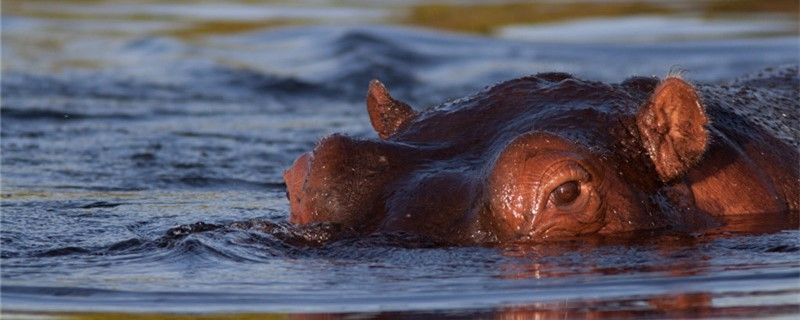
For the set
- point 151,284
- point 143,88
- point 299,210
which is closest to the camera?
point 151,284

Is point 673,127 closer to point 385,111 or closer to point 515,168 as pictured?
point 515,168

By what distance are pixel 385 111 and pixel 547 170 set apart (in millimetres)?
1325

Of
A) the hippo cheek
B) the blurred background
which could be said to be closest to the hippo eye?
the hippo cheek

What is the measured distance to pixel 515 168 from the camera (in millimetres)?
4918

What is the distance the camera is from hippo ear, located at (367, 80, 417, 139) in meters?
6.06

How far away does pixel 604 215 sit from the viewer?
516 centimetres

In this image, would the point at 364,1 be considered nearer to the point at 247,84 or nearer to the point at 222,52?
the point at 222,52

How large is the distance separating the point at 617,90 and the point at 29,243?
2.27m

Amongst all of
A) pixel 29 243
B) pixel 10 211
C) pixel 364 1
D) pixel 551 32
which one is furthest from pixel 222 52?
pixel 29 243

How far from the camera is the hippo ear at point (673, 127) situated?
532 centimetres

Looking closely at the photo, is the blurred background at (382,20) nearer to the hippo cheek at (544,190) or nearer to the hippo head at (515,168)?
the hippo head at (515,168)

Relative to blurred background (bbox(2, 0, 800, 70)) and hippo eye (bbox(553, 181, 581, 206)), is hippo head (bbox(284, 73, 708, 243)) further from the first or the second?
blurred background (bbox(2, 0, 800, 70))

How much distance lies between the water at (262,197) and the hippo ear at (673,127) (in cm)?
27

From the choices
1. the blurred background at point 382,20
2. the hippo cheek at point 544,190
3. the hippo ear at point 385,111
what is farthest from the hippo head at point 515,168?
the blurred background at point 382,20
